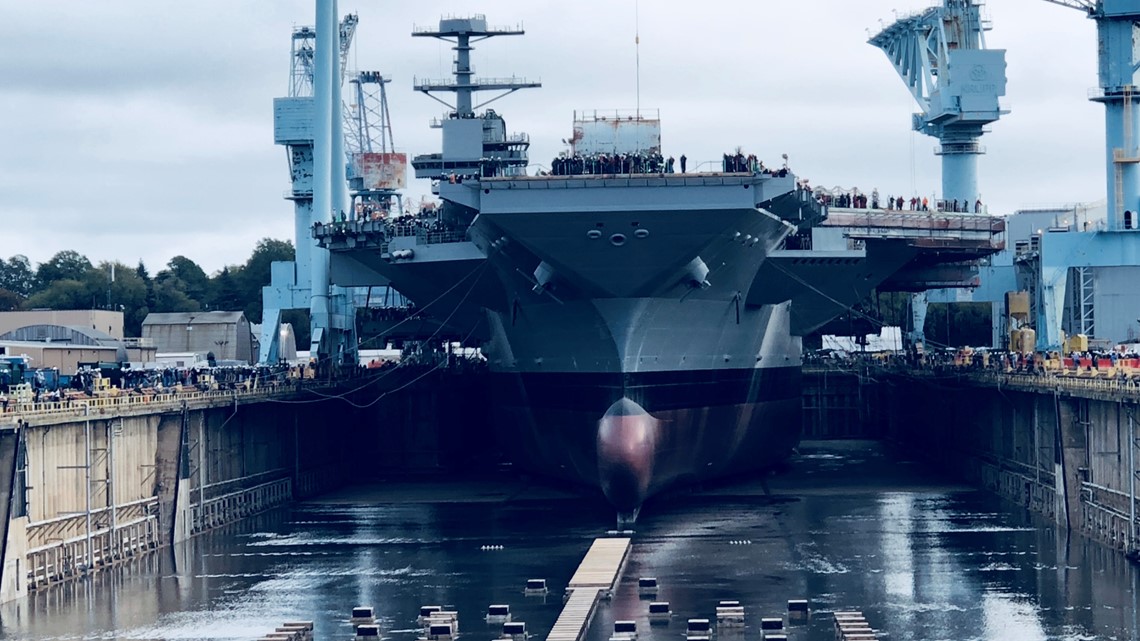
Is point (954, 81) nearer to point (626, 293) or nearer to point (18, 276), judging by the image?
point (626, 293)

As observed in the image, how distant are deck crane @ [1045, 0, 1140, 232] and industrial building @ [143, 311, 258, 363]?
42.1 meters

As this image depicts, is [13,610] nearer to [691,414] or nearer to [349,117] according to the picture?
[691,414]

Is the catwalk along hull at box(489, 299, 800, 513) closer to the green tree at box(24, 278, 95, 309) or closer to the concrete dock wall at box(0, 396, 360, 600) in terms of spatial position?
the concrete dock wall at box(0, 396, 360, 600)

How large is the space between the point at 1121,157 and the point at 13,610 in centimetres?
3652

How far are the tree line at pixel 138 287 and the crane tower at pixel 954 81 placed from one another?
43.3m

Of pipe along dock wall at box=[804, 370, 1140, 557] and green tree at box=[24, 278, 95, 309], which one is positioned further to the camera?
green tree at box=[24, 278, 95, 309]

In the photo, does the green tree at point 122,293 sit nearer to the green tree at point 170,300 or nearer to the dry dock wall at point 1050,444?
the green tree at point 170,300

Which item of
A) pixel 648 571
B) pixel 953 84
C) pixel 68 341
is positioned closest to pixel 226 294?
pixel 68 341

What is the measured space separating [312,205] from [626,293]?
28537 mm

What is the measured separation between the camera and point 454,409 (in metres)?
56.1

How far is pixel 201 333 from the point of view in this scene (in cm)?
8119

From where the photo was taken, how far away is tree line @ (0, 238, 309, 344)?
10119 cm

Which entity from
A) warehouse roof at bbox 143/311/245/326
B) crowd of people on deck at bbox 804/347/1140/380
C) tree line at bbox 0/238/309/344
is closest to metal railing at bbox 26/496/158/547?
crowd of people on deck at bbox 804/347/1140/380

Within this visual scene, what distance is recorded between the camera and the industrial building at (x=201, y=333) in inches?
3189
